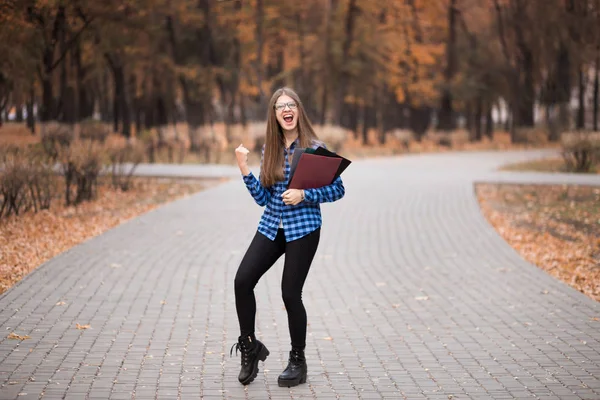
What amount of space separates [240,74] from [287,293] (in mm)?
40544

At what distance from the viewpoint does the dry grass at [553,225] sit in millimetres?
10991

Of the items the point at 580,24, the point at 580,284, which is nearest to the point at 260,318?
the point at 580,284

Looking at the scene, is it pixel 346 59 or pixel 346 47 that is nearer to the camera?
pixel 346 47

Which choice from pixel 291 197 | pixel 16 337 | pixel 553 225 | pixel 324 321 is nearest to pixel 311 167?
pixel 291 197

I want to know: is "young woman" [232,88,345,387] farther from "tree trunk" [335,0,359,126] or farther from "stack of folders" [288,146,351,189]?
"tree trunk" [335,0,359,126]

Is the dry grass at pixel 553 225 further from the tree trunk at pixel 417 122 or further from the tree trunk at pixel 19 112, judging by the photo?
the tree trunk at pixel 417 122

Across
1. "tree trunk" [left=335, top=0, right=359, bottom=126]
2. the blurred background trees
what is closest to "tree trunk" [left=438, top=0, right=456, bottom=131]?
the blurred background trees

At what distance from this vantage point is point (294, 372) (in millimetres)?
5812

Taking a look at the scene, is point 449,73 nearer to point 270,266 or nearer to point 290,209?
point 290,209

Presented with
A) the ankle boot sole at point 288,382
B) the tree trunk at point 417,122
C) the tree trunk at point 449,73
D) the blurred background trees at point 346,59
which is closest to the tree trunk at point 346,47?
the blurred background trees at point 346,59

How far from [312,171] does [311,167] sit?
0.03 metres

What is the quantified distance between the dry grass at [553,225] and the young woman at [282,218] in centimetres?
441

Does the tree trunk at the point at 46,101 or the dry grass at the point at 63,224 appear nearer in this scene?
the dry grass at the point at 63,224

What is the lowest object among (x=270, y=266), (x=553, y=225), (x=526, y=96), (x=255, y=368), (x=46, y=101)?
(x=553, y=225)
